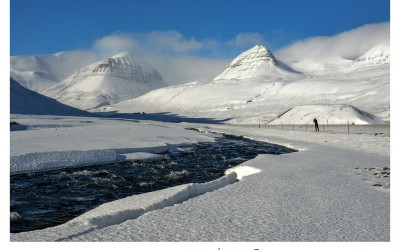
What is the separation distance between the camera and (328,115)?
5816 cm

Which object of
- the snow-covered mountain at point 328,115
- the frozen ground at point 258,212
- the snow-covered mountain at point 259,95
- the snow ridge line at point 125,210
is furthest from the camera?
the snow-covered mountain at point 259,95

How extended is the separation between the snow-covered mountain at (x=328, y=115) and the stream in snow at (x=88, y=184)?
43.3m

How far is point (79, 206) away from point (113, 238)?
13.7 feet

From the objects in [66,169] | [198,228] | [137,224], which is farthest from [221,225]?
[66,169]

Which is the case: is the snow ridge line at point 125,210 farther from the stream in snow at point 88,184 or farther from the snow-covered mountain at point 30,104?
the snow-covered mountain at point 30,104

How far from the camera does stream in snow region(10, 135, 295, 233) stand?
326 inches

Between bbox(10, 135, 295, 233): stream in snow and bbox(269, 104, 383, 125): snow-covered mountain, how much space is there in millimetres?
43318

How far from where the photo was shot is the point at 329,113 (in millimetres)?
58781

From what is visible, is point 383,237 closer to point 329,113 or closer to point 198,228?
point 198,228

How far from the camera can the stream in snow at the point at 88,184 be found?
8281 millimetres

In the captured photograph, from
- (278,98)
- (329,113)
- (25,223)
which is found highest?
(278,98)

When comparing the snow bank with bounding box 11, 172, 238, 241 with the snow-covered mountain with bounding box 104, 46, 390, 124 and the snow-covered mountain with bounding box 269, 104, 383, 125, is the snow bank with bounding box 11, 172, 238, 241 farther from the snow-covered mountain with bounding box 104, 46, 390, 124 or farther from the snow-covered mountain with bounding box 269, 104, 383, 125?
the snow-covered mountain with bounding box 104, 46, 390, 124

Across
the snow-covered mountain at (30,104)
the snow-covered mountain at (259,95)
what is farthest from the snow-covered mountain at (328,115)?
the snow-covered mountain at (30,104)

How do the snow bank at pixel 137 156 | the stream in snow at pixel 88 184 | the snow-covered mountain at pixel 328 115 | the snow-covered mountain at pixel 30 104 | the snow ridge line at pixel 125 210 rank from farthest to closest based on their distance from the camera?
1. the snow-covered mountain at pixel 30 104
2. the snow-covered mountain at pixel 328 115
3. the snow bank at pixel 137 156
4. the stream in snow at pixel 88 184
5. the snow ridge line at pixel 125 210
